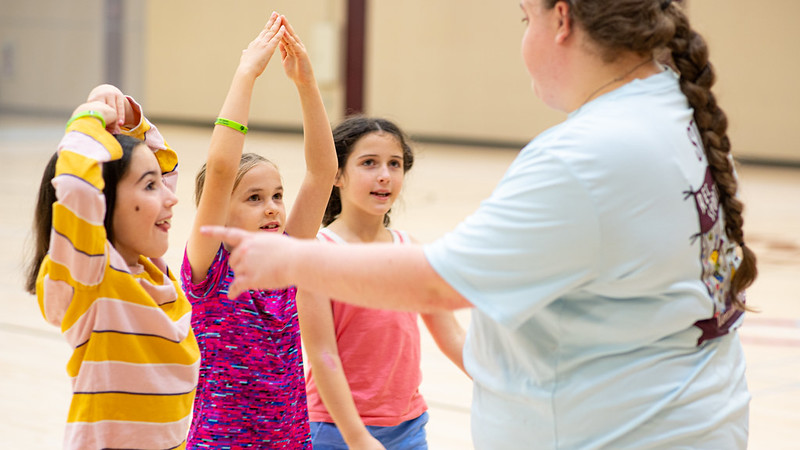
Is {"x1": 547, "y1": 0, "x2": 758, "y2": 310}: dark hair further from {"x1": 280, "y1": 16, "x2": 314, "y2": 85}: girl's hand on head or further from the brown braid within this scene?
{"x1": 280, "y1": 16, "x2": 314, "y2": 85}: girl's hand on head

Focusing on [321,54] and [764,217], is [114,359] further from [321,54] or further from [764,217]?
[321,54]

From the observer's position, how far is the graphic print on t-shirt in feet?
5.40

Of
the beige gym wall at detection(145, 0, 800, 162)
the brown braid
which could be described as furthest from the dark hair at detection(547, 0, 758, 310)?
the beige gym wall at detection(145, 0, 800, 162)

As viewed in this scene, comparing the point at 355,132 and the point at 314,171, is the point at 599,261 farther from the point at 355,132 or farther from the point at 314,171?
the point at 355,132

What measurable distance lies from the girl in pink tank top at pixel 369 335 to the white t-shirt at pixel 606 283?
2.24 ft

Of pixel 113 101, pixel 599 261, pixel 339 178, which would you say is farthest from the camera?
pixel 339 178

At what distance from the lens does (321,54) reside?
1712cm

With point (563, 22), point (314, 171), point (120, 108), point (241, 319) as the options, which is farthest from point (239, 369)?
point (563, 22)

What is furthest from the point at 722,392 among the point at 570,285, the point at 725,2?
the point at 725,2

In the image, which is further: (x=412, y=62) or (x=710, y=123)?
(x=412, y=62)

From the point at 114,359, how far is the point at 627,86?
1.06 m

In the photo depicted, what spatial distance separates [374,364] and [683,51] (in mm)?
1168

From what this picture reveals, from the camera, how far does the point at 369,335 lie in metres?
2.54

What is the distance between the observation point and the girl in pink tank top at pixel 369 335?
238cm
